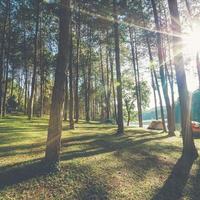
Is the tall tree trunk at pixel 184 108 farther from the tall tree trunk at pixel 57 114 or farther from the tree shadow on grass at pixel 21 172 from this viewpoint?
the tree shadow on grass at pixel 21 172

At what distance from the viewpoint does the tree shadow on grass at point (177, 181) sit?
33.4ft

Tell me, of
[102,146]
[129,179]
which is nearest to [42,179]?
[129,179]

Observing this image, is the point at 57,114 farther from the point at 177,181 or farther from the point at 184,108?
the point at 184,108

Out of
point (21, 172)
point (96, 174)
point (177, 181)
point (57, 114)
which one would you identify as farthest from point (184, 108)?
point (21, 172)

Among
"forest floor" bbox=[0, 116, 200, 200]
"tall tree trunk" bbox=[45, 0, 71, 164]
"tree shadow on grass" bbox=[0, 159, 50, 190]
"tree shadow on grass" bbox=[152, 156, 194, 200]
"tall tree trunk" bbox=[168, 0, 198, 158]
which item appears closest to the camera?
"forest floor" bbox=[0, 116, 200, 200]

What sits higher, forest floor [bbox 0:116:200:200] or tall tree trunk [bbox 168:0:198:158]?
tall tree trunk [bbox 168:0:198:158]

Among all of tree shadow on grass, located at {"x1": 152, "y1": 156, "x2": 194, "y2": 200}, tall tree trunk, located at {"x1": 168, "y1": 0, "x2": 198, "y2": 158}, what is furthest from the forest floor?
tall tree trunk, located at {"x1": 168, "y1": 0, "x2": 198, "y2": 158}

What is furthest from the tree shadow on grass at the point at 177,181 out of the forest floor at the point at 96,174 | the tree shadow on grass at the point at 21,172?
the tree shadow on grass at the point at 21,172

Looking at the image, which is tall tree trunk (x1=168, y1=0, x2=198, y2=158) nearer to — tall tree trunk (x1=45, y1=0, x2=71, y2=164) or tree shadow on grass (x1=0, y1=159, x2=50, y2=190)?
tall tree trunk (x1=45, y1=0, x2=71, y2=164)

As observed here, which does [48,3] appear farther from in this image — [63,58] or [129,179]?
[129,179]

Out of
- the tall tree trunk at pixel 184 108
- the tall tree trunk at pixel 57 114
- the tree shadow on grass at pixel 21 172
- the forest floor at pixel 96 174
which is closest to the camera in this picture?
the forest floor at pixel 96 174

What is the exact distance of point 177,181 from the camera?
11.5 meters

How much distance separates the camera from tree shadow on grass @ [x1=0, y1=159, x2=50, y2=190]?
9.44 meters

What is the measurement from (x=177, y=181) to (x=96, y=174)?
3.37 meters
